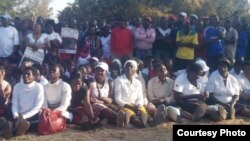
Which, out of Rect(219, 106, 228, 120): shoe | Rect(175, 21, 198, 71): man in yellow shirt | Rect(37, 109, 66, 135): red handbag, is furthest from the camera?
Rect(175, 21, 198, 71): man in yellow shirt

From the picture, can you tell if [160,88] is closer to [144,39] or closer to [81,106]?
[81,106]

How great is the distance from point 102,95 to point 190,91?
72.5 inches

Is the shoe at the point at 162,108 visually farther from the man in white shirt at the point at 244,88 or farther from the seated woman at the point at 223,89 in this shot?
the man in white shirt at the point at 244,88

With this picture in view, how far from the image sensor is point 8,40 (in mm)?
12008

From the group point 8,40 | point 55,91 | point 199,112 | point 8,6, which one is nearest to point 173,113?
point 199,112

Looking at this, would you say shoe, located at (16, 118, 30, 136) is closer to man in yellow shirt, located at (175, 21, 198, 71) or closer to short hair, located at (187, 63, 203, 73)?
short hair, located at (187, 63, 203, 73)

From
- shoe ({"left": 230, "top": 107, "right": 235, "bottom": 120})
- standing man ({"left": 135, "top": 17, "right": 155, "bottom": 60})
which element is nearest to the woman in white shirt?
shoe ({"left": 230, "top": 107, "right": 235, "bottom": 120})

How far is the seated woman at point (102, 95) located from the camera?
9.10 m

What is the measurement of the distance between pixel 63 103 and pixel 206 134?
332cm

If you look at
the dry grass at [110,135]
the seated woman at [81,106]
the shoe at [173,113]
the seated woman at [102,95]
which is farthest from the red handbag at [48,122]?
the shoe at [173,113]

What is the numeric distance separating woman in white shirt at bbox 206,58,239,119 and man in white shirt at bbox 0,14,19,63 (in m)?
5.13

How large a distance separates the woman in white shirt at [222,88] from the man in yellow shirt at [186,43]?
1.81 meters

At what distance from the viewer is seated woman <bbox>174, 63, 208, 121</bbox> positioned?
380 inches

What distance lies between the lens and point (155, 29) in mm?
12578
